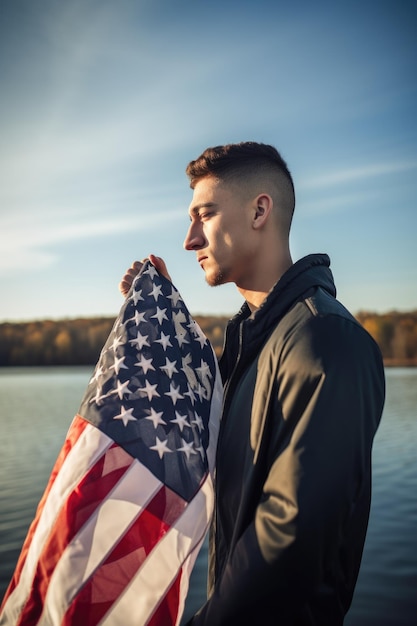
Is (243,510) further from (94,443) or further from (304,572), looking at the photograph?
(94,443)

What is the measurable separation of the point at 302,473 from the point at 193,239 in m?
1.20

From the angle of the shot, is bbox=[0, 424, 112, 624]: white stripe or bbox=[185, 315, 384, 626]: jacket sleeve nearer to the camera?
bbox=[185, 315, 384, 626]: jacket sleeve

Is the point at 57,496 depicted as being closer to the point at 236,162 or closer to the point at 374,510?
the point at 236,162

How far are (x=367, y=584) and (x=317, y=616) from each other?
19.0 ft

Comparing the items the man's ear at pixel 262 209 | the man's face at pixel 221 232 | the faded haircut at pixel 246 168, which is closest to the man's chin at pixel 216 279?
the man's face at pixel 221 232

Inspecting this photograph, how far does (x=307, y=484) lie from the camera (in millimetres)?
1482

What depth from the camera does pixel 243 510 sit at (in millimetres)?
1736

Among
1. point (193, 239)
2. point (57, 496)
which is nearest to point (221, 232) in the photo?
point (193, 239)

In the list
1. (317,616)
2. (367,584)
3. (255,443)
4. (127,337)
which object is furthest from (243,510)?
(367,584)

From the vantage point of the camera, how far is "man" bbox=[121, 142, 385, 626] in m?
1.49

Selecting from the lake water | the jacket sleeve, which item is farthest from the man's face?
the lake water

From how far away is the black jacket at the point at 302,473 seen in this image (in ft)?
4.88

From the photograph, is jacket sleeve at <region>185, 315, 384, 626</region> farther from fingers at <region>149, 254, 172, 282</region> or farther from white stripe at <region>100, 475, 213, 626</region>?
fingers at <region>149, 254, 172, 282</region>

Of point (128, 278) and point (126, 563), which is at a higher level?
point (128, 278)
